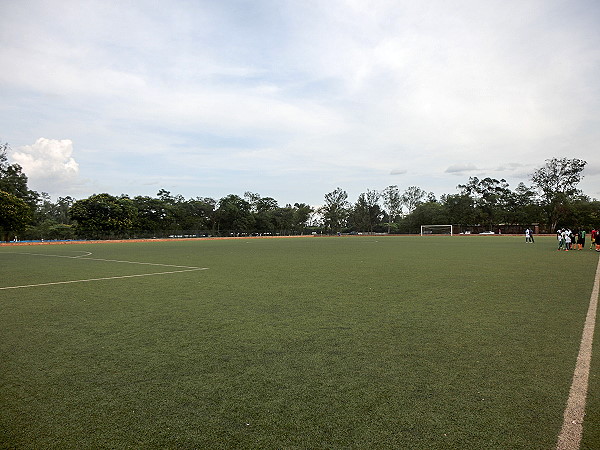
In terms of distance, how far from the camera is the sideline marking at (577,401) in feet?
8.34

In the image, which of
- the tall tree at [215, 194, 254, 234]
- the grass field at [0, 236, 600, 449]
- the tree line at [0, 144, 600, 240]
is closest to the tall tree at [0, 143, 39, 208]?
the tree line at [0, 144, 600, 240]

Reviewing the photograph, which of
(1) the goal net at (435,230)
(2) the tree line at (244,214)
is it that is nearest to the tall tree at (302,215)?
(2) the tree line at (244,214)

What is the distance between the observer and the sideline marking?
2.54m

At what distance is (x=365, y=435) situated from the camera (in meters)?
2.59

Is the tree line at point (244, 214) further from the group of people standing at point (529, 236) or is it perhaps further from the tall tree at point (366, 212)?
the group of people standing at point (529, 236)

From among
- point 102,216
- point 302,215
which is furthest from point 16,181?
point 302,215

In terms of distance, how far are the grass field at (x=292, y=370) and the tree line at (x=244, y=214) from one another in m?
51.3

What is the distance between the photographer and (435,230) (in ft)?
258

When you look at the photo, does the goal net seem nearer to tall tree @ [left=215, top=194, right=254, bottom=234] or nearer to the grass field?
tall tree @ [left=215, top=194, right=254, bottom=234]

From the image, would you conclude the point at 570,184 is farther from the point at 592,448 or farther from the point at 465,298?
the point at 592,448

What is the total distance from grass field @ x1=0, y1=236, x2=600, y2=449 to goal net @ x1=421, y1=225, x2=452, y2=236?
71256mm

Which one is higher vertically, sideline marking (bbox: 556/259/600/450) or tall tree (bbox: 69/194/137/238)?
tall tree (bbox: 69/194/137/238)

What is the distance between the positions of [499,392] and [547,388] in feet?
1.50

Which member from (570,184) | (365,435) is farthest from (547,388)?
(570,184)
